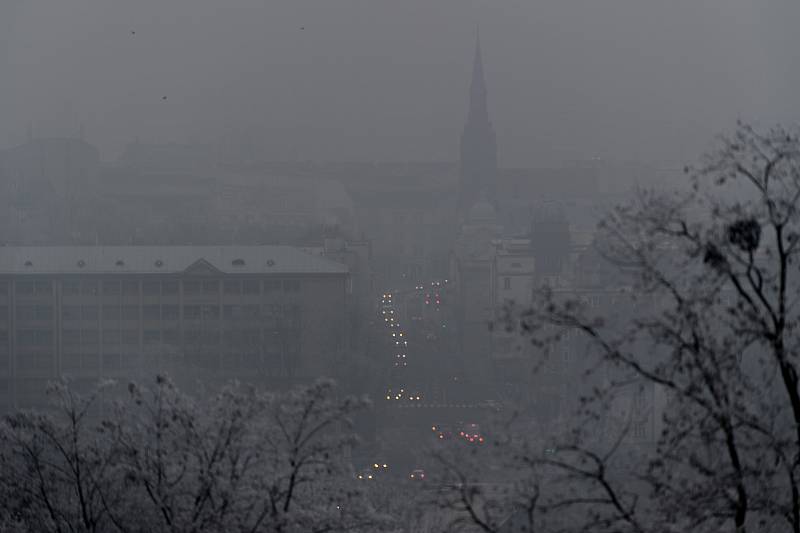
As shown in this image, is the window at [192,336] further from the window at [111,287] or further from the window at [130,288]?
the window at [111,287]

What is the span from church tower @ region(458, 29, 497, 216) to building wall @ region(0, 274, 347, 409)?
592 inches

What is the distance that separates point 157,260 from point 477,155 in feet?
55.9

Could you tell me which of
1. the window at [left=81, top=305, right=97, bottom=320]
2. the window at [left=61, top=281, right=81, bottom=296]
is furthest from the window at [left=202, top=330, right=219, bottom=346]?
the window at [left=61, top=281, right=81, bottom=296]

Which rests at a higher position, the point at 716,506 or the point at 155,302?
the point at 155,302

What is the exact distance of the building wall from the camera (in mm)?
15258

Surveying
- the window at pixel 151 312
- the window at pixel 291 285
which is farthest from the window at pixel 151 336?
the window at pixel 291 285

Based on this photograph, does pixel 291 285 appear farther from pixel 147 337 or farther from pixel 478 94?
pixel 478 94

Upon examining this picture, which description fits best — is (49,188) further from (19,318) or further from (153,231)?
(19,318)

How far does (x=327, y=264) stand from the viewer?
1733 cm

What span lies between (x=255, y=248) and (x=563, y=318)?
47.4 ft

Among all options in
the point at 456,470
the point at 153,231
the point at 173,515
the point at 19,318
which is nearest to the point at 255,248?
the point at 19,318

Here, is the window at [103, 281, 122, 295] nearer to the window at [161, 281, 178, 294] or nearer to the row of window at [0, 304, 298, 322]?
the row of window at [0, 304, 298, 322]

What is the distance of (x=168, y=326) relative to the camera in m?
16.3

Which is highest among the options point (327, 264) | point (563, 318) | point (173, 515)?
point (327, 264)
